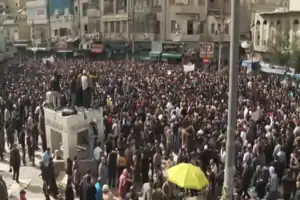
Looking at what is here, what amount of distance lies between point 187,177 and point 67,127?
6334 millimetres

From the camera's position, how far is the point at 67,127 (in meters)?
15.1

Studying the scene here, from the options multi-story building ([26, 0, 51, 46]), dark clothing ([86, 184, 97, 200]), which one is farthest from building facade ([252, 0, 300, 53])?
multi-story building ([26, 0, 51, 46])

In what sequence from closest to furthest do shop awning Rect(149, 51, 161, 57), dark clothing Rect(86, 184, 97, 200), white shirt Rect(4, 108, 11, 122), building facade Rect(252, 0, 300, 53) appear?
dark clothing Rect(86, 184, 97, 200), white shirt Rect(4, 108, 11, 122), building facade Rect(252, 0, 300, 53), shop awning Rect(149, 51, 161, 57)

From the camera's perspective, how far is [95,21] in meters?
55.6

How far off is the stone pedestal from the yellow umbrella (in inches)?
230

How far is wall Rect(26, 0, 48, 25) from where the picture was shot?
66375 mm

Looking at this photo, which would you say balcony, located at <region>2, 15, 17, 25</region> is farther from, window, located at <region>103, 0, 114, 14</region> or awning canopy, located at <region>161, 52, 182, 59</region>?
awning canopy, located at <region>161, 52, 182, 59</region>

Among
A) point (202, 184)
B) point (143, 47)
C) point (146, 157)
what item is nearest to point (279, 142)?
point (146, 157)

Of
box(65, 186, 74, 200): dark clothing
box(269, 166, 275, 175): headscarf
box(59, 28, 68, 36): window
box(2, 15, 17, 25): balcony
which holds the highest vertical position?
box(2, 15, 17, 25): balcony

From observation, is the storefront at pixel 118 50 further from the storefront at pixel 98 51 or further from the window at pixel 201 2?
the window at pixel 201 2

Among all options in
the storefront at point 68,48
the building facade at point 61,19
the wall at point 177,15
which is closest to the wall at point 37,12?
the building facade at point 61,19

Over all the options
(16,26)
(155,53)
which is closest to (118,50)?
(155,53)

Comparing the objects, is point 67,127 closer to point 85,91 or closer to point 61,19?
point 85,91

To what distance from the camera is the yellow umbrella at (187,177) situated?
31.6ft
